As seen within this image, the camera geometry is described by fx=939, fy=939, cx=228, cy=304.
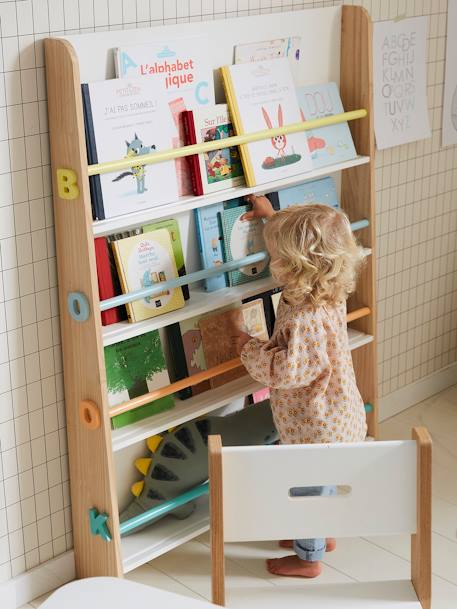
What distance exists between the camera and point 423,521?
1562 mm

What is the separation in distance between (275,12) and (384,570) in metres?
1.47

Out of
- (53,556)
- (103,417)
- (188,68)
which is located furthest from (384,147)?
(53,556)

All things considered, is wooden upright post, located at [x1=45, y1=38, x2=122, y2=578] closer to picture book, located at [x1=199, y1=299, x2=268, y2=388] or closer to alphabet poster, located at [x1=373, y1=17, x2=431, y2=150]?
picture book, located at [x1=199, y1=299, x2=268, y2=388]

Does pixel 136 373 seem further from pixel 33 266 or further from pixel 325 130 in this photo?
pixel 325 130

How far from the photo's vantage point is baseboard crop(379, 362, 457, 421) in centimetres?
325

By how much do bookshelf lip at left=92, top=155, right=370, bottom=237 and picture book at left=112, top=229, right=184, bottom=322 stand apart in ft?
0.15

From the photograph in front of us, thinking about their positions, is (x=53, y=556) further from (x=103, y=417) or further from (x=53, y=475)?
(x=103, y=417)

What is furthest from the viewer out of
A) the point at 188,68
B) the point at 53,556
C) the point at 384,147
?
the point at 384,147

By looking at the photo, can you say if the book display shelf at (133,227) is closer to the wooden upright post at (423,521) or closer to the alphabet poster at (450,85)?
the alphabet poster at (450,85)

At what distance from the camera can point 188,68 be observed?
222 centimetres

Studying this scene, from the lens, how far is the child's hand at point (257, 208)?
2410 mm

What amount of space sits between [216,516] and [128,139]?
93 cm

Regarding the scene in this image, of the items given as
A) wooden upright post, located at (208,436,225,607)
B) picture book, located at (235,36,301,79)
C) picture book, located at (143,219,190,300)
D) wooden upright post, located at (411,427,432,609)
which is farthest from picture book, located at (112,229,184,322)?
wooden upright post, located at (411,427,432,609)

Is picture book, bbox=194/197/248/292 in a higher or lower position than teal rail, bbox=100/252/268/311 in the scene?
higher
